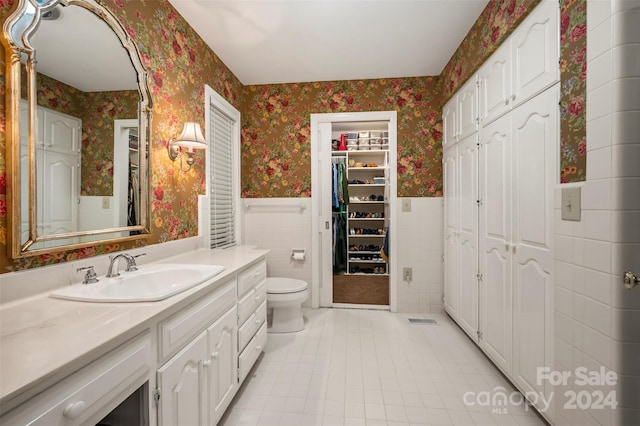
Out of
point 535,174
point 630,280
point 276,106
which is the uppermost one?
point 276,106

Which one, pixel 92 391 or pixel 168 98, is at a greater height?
pixel 168 98

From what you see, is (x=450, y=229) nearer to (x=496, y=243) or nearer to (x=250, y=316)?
(x=496, y=243)

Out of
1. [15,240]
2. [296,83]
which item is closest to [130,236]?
[15,240]

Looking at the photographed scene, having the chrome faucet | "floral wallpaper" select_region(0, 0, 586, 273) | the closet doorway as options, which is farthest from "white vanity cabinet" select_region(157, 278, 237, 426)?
the closet doorway

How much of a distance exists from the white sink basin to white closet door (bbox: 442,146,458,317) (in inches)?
81.1

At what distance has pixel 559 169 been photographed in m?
1.28

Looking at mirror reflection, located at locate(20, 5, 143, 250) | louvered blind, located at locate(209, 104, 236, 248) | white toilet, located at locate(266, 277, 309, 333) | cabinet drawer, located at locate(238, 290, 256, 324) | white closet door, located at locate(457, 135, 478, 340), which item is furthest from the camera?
louvered blind, located at locate(209, 104, 236, 248)

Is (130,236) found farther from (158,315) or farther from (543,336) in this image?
(543,336)

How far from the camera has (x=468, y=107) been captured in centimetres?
225

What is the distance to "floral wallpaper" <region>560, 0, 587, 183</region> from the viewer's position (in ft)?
3.69

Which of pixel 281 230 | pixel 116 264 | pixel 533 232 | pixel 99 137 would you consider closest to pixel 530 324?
pixel 533 232

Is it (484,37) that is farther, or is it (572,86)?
(484,37)

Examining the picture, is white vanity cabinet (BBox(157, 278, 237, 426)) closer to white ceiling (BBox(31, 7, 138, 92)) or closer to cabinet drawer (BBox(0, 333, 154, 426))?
cabinet drawer (BBox(0, 333, 154, 426))

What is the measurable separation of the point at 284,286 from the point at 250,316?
742 mm
